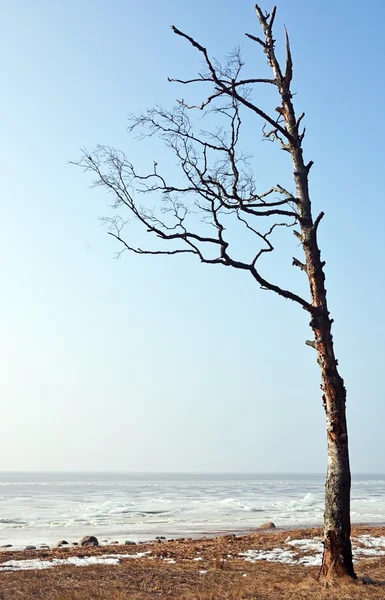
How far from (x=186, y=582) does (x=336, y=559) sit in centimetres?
291

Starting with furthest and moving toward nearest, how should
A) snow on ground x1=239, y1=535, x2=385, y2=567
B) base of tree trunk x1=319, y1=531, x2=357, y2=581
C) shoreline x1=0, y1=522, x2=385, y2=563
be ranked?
shoreline x1=0, y1=522, x2=385, y2=563 → snow on ground x1=239, y1=535, x2=385, y2=567 → base of tree trunk x1=319, y1=531, x2=357, y2=581

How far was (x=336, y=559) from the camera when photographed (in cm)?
975

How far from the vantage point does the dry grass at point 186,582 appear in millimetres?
8922

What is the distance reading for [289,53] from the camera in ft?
38.7

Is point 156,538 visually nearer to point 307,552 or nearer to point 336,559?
point 307,552

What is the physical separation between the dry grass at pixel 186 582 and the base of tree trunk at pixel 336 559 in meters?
0.30

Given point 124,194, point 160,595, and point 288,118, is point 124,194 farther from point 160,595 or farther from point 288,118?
point 160,595

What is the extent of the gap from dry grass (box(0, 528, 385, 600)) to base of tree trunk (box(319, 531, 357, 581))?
30cm

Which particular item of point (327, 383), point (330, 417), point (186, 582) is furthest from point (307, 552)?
point (327, 383)

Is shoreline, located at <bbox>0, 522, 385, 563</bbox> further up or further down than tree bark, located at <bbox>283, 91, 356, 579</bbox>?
further down

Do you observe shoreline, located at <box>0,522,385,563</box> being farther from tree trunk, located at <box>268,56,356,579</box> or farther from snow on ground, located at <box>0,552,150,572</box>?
tree trunk, located at <box>268,56,356,579</box>

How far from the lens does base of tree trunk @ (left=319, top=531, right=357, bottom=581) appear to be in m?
9.63

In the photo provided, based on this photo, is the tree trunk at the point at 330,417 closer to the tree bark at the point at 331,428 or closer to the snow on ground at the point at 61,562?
the tree bark at the point at 331,428

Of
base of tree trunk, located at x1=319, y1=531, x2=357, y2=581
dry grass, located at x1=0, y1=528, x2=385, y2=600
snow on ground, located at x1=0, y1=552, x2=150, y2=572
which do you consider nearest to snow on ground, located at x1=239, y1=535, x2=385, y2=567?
dry grass, located at x1=0, y1=528, x2=385, y2=600
